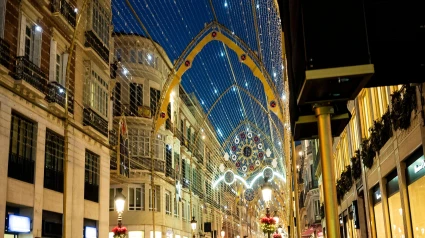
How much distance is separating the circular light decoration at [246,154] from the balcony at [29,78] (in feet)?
93.2

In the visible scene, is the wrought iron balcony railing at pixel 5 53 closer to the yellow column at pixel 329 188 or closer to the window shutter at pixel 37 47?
the window shutter at pixel 37 47

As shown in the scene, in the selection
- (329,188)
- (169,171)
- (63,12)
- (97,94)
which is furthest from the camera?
(169,171)

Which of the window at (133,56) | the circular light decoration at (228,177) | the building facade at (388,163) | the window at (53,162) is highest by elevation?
the window at (133,56)

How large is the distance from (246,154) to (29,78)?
30.6m

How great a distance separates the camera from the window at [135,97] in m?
38.9

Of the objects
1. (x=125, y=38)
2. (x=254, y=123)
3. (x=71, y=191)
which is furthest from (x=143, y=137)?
(x=254, y=123)

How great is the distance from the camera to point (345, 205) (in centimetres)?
2659

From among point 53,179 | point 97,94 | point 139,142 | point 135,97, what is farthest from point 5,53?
point 135,97

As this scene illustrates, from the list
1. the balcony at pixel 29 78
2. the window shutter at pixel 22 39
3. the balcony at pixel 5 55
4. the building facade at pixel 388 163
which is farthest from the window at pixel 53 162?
the building facade at pixel 388 163

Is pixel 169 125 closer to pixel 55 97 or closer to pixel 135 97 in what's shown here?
pixel 135 97

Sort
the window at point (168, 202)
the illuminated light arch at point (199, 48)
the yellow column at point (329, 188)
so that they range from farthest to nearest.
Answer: the window at point (168, 202)
the illuminated light arch at point (199, 48)
the yellow column at point (329, 188)

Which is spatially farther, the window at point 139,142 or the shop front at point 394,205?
the window at point 139,142

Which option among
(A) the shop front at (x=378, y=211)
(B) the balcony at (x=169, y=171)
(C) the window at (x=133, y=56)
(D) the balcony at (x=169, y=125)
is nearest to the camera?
(A) the shop front at (x=378, y=211)

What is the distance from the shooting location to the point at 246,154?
47594 mm
